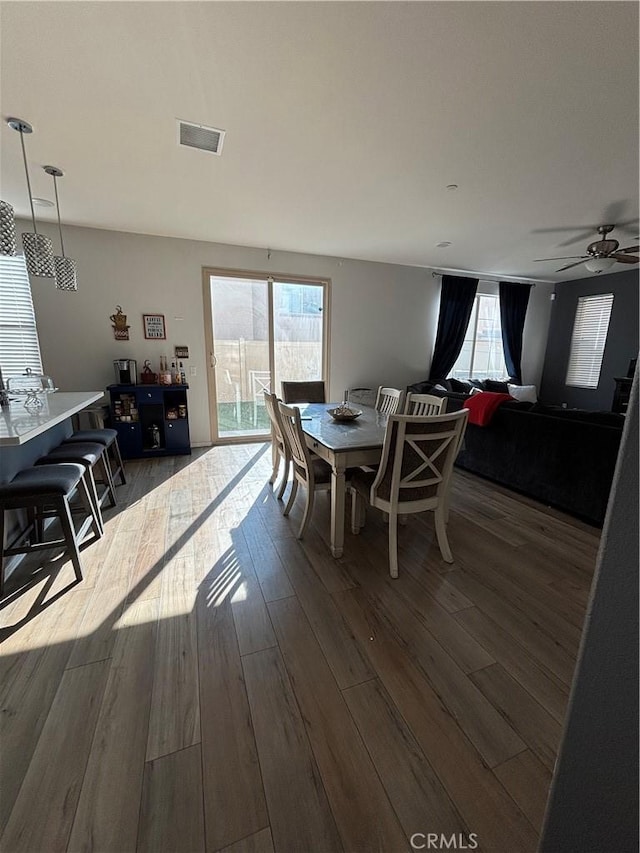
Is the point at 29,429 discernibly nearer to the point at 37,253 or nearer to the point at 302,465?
the point at 37,253

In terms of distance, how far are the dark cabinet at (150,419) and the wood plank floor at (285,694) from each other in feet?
6.48

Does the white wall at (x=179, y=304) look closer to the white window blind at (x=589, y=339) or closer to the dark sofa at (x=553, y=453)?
the dark sofa at (x=553, y=453)

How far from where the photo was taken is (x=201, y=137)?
2129mm

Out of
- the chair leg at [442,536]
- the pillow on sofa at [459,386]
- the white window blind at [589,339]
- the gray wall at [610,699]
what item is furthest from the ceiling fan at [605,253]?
the gray wall at [610,699]

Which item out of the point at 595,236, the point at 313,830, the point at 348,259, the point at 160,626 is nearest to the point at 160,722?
the point at 160,626

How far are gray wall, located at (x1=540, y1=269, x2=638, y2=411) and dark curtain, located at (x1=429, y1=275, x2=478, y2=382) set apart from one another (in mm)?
2032

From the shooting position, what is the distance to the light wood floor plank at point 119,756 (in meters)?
0.94

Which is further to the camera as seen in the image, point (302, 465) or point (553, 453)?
point (553, 453)

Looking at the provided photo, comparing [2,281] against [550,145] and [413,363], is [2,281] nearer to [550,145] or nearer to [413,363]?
[550,145]

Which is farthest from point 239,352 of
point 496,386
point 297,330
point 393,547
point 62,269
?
point 496,386

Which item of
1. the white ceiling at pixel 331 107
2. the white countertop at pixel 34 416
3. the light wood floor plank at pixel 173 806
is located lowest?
the light wood floor plank at pixel 173 806

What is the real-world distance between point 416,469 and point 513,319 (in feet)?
18.6

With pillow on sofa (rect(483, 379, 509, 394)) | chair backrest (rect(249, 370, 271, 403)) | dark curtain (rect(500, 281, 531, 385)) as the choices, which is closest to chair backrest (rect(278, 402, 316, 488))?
chair backrest (rect(249, 370, 271, 403))

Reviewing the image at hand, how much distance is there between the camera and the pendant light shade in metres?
1.81
